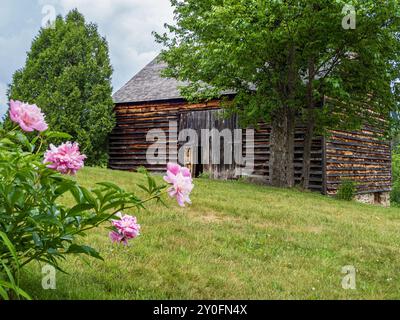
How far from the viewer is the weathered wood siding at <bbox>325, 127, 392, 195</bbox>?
63.6 ft

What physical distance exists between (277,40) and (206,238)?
33.6ft

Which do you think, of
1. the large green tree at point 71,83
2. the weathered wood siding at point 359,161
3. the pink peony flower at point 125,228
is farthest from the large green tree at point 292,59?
the pink peony flower at point 125,228

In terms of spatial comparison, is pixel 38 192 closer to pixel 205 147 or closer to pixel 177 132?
pixel 205 147

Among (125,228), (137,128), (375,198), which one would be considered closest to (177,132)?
(137,128)

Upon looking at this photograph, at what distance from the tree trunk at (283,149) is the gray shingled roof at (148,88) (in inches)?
235

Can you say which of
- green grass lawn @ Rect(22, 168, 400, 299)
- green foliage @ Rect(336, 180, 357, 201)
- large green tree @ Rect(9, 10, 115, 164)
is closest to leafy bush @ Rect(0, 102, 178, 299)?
green grass lawn @ Rect(22, 168, 400, 299)

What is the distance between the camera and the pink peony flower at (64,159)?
327cm

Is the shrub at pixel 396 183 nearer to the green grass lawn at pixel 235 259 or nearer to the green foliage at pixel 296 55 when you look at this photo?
the green foliage at pixel 296 55

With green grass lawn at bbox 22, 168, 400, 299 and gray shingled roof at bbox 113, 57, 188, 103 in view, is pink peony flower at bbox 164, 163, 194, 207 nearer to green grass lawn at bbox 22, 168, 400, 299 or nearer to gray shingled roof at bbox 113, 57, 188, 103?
green grass lawn at bbox 22, 168, 400, 299

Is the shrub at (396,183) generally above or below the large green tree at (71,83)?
below

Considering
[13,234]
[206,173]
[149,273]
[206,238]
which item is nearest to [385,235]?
[206,238]

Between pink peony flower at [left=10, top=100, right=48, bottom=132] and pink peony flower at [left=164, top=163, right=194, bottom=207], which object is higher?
pink peony flower at [left=10, top=100, right=48, bottom=132]

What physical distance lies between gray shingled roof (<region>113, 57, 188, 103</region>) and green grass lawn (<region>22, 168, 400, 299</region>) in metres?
12.9
